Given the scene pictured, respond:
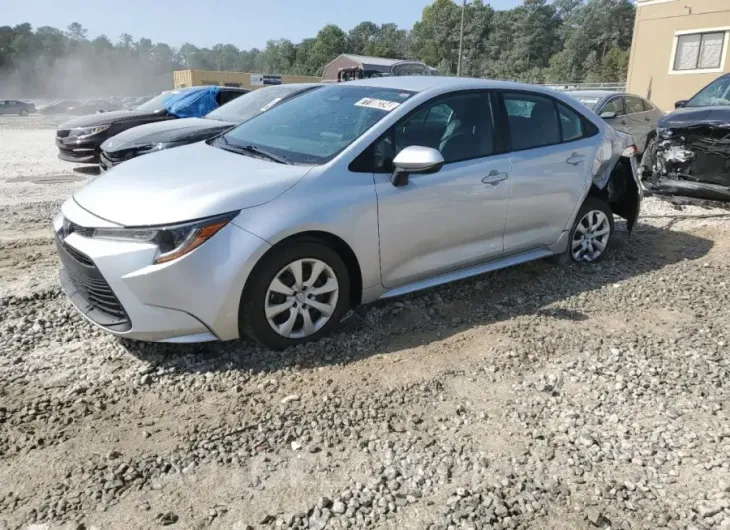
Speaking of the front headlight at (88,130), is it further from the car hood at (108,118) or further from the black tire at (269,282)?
the black tire at (269,282)

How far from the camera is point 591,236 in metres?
5.44

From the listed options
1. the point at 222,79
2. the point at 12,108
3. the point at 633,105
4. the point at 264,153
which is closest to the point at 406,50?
the point at 222,79

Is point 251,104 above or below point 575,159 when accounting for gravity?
above

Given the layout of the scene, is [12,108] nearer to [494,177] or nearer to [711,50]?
[711,50]

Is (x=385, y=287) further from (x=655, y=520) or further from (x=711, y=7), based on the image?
(x=711, y=7)

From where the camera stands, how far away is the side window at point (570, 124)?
5.00 metres

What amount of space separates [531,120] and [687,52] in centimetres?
2192

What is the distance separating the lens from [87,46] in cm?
9894

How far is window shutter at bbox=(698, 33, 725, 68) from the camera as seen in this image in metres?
21.3

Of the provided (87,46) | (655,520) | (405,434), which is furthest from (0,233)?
(87,46)

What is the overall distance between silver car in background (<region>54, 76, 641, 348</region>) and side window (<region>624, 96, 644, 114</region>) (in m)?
7.12

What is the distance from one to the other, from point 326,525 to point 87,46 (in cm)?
11356

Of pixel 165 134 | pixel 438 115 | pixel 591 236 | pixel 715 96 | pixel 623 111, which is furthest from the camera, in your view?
pixel 623 111

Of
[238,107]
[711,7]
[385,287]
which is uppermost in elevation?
[711,7]
